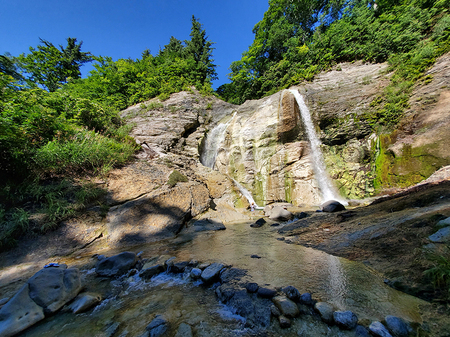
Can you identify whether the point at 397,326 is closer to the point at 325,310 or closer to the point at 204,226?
the point at 325,310

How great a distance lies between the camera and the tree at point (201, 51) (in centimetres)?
2081

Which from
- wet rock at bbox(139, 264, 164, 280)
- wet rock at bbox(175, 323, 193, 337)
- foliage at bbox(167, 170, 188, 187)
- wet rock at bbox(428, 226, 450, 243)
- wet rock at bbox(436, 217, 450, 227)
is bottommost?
wet rock at bbox(139, 264, 164, 280)

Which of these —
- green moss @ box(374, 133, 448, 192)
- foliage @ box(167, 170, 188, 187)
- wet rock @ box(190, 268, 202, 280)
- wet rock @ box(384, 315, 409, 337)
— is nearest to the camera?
wet rock @ box(384, 315, 409, 337)

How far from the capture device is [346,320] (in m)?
1.49

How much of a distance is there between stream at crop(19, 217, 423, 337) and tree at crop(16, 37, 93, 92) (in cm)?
1731

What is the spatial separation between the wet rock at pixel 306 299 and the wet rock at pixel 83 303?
264 centimetres

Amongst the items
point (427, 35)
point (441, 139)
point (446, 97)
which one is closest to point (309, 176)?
point (441, 139)

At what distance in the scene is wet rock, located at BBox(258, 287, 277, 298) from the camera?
1960 millimetres

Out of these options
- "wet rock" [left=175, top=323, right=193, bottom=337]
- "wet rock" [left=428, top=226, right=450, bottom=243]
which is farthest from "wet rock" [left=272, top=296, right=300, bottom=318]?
"wet rock" [left=428, top=226, right=450, bottom=243]

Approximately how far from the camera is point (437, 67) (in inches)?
339

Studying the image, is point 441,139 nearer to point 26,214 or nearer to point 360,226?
point 360,226

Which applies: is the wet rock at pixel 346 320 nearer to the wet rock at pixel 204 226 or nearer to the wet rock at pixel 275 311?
the wet rock at pixel 275 311

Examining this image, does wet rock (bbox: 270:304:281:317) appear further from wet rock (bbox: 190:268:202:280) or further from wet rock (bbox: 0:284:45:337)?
wet rock (bbox: 0:284:45:337)

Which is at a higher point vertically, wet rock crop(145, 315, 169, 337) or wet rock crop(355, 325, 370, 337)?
wet rock crop(355, 325, 370, 337)
